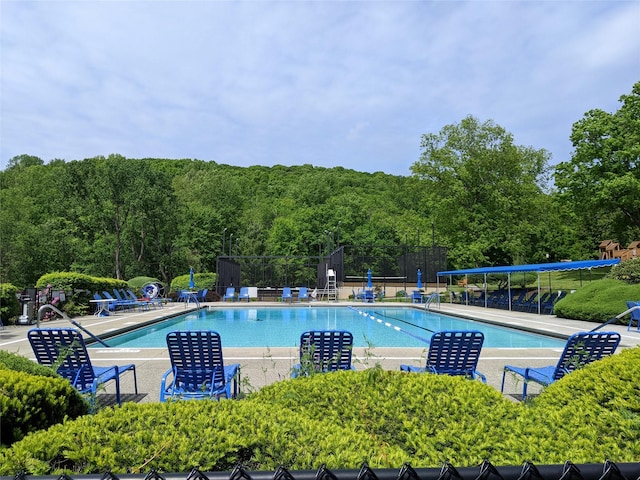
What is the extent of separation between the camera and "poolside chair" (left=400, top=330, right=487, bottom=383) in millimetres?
5207

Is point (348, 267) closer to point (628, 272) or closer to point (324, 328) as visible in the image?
point (628, 272)

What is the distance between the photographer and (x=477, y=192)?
3456cm

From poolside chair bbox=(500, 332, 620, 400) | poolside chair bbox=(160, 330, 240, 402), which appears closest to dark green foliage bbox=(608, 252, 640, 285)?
poolside chair bbox=(500, 332, 620, 400)

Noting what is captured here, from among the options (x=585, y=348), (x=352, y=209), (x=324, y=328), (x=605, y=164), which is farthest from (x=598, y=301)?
(x=352, y=209)

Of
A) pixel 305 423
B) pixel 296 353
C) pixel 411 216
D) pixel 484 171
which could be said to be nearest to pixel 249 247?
pixel 411 216

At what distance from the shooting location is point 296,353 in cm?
873

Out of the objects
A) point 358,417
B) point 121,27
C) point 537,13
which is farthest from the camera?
point 537,13

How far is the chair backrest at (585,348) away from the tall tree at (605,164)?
26.5 metres

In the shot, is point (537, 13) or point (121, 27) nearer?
point (121, 27)

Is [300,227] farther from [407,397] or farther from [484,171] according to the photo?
[407,397]

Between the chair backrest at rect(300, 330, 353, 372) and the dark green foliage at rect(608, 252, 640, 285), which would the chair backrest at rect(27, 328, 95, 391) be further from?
the dark green foliage at rect(608, 252, 640, 285)

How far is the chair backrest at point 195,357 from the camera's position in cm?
488

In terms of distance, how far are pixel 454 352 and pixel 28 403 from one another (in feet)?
13.5

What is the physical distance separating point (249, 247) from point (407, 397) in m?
47.8
